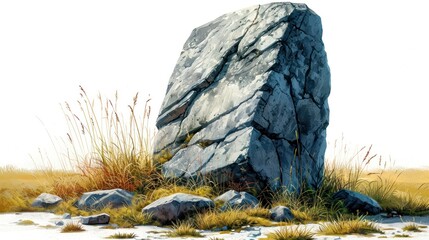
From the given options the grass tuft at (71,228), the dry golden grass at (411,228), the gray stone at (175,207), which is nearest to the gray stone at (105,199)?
the gray stone at (175,207)

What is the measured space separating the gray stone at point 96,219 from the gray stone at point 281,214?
188 centimetres

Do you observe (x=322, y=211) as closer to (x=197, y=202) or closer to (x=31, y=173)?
(x=197, y=202)

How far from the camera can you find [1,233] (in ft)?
20.1

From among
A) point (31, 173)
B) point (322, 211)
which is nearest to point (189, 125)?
point (322, 211)

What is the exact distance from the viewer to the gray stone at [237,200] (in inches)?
279

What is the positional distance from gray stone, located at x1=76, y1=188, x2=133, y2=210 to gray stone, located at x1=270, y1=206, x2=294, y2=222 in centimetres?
186

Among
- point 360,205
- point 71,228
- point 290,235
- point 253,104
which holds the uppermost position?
point 253,104

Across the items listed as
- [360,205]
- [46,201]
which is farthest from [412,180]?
[46,201]

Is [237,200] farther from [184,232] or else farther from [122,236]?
[122,236]

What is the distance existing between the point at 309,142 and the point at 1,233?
14.3ft

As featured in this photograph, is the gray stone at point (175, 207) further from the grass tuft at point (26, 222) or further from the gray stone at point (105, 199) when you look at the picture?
the grass tuft at point (26, 222)

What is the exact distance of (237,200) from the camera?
7172 mm

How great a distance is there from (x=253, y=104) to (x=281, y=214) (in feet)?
5.49

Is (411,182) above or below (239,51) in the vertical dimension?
below
